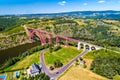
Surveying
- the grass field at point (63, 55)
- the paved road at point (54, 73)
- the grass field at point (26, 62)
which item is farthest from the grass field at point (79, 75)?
the grass field at point (26, 62)

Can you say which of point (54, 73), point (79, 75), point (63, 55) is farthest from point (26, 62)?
point (79, 75)

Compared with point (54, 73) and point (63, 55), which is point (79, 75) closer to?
point (54, 73)

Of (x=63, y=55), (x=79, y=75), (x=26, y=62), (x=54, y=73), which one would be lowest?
(x=26, y=62)

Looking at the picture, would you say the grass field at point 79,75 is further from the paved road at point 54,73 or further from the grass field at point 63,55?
the grass field at point 63,55

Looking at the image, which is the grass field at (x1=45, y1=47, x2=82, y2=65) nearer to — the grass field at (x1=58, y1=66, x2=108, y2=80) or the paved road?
the paved road

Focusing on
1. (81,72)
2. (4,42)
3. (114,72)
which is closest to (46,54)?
(81,72)

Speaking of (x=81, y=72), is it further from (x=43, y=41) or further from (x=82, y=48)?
(x=43, y=41)
